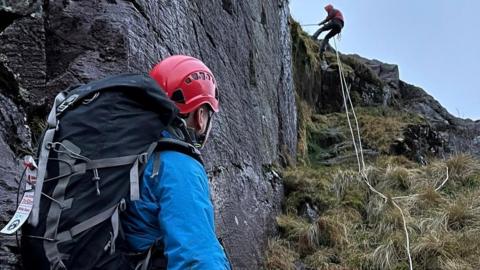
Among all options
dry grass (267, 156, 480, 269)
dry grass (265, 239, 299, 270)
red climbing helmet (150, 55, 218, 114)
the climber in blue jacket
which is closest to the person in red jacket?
dry grass (267, 156, 480, 269)

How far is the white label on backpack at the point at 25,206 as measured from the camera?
101 inches

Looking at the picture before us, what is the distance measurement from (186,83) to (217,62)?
3.71 meters

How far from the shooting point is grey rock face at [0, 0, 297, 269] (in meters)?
4.40

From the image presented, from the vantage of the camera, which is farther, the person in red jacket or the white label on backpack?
the person in red jacket

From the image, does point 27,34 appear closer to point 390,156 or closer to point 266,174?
point 266,174

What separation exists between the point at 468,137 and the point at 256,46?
7901 millimetres

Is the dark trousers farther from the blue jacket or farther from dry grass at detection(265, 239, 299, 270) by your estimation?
the blue jacket

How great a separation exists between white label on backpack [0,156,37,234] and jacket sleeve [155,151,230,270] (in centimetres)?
51

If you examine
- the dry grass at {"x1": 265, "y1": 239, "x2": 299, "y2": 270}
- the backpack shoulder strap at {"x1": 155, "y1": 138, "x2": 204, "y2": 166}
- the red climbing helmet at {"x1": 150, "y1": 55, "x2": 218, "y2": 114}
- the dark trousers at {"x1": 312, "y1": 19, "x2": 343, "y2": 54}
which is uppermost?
the dark trousers at {"x1": 312, "y1": 19, "x2": 343, "y2": 54}

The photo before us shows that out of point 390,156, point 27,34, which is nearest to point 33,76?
point 27,34

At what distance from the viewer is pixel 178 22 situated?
231 inches

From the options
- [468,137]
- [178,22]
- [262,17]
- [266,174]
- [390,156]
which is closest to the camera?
[178,22]

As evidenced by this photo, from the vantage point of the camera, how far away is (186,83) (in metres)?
3.20

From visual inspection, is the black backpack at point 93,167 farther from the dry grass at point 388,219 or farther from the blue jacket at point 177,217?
the dry grass at point 388,219
